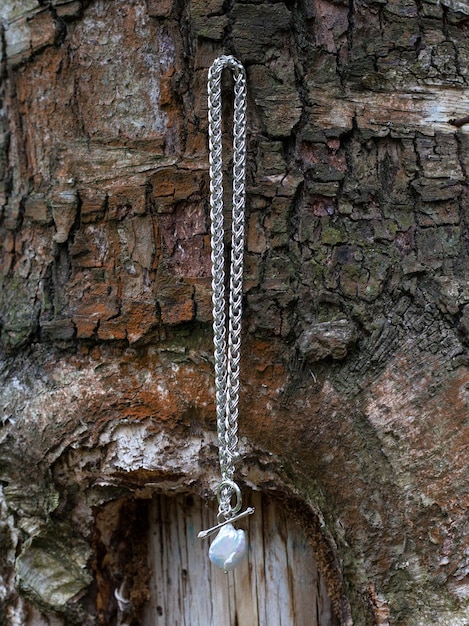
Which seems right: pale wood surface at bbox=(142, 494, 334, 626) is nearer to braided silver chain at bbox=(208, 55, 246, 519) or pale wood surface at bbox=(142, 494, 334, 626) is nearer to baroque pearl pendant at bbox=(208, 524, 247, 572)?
baroque pearl pendant at bbox=(208, 524, 247, 572)

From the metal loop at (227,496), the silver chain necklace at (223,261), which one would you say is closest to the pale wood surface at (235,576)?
the metal loop at (227,496)

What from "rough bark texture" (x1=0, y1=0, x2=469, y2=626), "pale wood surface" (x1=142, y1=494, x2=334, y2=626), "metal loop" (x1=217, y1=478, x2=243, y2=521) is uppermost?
"rough bark texture" (x1=0, y1=0, x2=469, y2=626)

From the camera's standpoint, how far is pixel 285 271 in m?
1.25

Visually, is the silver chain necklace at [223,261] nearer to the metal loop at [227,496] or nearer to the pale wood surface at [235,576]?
the metal loop at [227,496]

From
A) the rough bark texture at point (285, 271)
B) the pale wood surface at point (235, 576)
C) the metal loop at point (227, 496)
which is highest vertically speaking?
the rough bark texture at point (285, 271)

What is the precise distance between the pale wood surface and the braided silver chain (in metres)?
0.35

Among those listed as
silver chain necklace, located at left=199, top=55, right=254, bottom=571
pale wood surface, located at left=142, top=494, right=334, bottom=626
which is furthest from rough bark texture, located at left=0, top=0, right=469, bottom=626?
pale wood surface, located at left=142, top=494, right=334, bottom=626

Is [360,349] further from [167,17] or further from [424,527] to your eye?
[167,17]

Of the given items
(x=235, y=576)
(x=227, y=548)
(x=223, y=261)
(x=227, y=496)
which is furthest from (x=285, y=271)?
(x=235, y=576)

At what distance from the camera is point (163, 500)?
5.26ft

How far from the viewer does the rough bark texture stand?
3.97 ft

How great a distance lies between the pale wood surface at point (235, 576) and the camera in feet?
5.05

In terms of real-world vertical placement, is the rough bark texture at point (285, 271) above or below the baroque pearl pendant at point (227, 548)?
above

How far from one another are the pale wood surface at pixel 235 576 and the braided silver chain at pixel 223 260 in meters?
0.35
